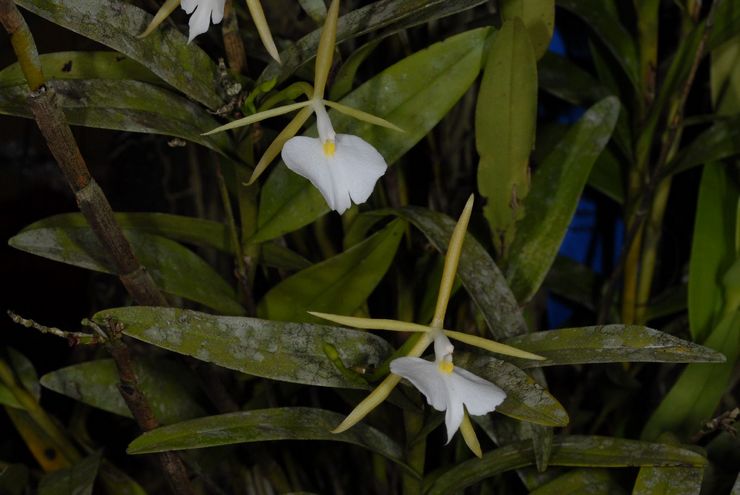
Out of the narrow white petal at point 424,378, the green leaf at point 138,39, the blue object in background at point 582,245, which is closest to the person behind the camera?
the narrow white petal at point 424,378

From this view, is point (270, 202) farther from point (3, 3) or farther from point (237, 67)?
point (3, 3)

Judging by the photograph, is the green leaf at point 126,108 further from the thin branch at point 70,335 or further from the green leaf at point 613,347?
A: the green leaf at point 613,347

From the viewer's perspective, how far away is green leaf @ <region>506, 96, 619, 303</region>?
0.79m

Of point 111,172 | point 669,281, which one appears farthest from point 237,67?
point 669,281

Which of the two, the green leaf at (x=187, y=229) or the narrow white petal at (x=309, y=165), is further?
the green leaf at (x=187, y=229)

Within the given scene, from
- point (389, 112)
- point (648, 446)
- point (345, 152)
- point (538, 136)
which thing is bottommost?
point (648, 446)

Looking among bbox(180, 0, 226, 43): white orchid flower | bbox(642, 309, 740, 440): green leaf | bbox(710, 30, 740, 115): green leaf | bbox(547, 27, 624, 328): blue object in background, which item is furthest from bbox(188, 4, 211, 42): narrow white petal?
bbox(547, 27, 624, 328): blue object in background

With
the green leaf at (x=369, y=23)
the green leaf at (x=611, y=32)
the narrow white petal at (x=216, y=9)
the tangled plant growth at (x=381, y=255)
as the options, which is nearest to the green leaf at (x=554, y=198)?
the tangled plant growth at (x=381, y=255)

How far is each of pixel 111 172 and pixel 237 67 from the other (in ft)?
1.67

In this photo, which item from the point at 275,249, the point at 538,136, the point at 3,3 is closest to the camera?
the point at 3,3

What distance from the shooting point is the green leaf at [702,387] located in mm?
794

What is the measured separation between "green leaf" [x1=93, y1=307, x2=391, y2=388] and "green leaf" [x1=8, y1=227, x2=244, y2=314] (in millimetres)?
114

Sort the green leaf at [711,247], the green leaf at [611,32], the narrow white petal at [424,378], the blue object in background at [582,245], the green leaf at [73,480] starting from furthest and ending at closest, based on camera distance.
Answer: the blue object in background at [582,245]
the green leaf at [611,32]
the green leaf at [711,247]
the green leaf at [73,480]
the narrow white petal at [424,378]

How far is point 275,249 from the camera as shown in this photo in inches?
30.4
